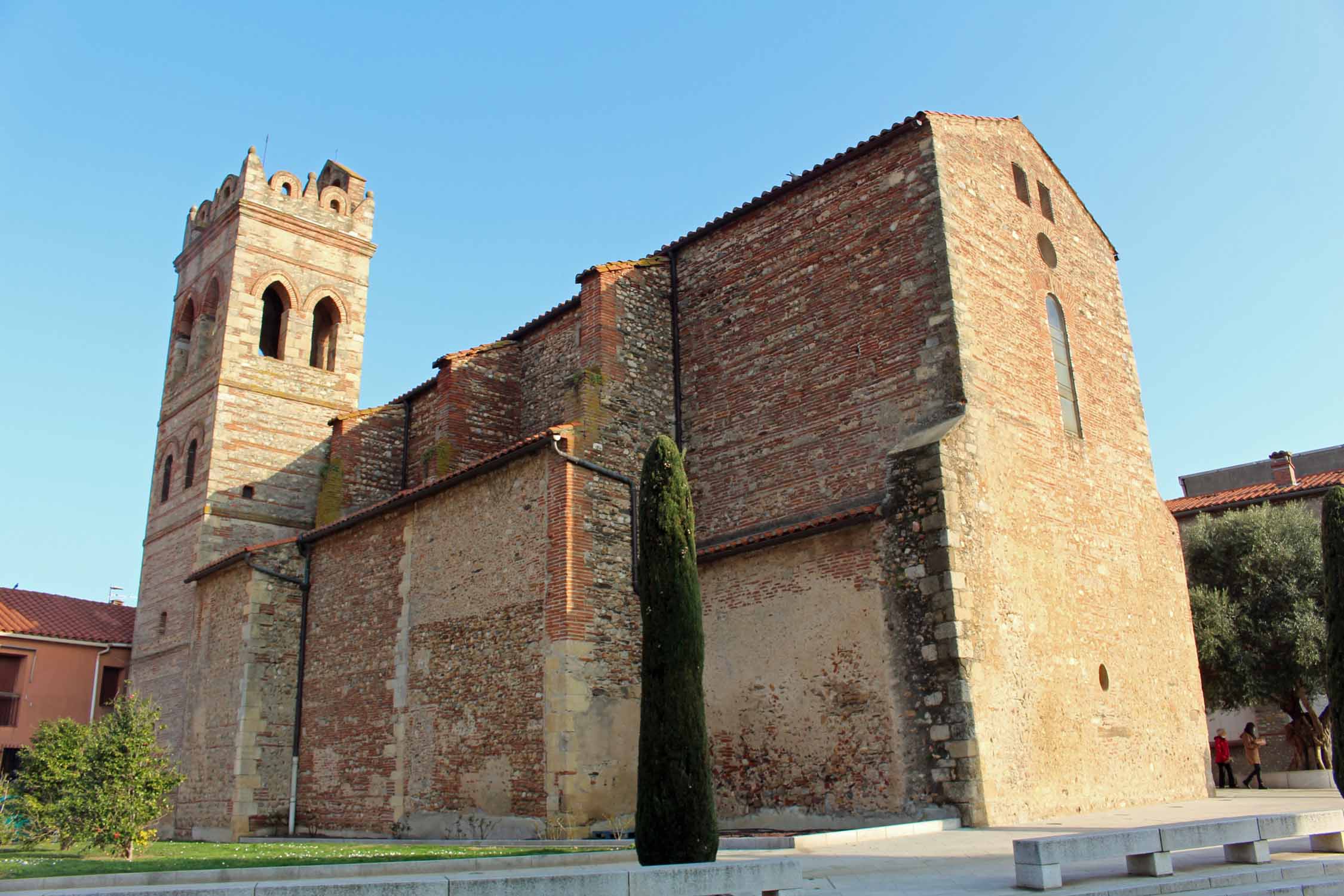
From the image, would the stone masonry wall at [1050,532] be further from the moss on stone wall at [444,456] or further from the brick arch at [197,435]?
the brick arch at [197,435]

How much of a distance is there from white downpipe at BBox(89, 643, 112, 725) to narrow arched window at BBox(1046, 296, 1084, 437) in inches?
865

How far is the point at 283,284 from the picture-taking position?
23953 millimetres

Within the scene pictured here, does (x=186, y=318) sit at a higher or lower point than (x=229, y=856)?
higher

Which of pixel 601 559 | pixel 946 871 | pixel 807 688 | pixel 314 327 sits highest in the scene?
pixel 314 327

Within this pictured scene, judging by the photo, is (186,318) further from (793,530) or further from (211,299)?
(793,530)

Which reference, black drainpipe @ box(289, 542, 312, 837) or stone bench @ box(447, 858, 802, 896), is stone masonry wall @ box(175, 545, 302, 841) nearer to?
black drainpipe @ box(289, 542, 312, 837)

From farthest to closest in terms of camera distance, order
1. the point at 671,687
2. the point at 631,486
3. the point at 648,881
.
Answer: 1. the point at 631,486
2. the point at 671,687
3. the point at 648,881

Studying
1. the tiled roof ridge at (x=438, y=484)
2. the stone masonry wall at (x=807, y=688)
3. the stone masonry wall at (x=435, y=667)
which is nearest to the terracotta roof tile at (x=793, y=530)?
the stone masonry wall at (x=807, y=688)

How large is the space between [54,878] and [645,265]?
11186mm

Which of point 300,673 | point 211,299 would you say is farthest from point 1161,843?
point 211,299

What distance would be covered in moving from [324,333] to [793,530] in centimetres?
1659

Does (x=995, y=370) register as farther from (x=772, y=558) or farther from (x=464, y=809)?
(x=464, y=809)

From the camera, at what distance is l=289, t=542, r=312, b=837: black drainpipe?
17359 millimetres

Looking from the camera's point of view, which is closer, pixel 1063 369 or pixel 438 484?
pixel 1063 369
